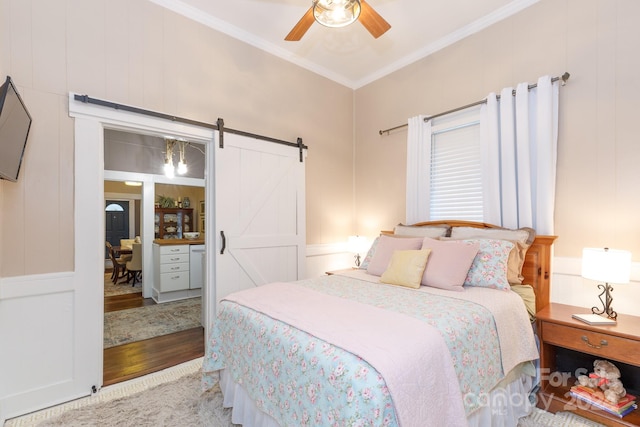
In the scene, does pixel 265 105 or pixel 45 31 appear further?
pixel 265 105

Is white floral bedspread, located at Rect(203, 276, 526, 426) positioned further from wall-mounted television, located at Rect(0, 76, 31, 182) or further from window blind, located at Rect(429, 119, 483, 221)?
wall-mounted television, located at Rect(0, 76, 31, 182)

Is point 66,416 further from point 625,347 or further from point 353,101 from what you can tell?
point 353,101

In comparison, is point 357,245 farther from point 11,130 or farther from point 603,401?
point 11,130

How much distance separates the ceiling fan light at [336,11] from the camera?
192 centimetres

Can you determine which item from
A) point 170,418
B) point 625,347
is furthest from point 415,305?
point 170,418

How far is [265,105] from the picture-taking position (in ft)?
11.2

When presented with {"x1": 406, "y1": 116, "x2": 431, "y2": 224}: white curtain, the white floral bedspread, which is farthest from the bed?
{"x1": 406, "y1": 116, "x2": 431, "y2": 224}: white curtain

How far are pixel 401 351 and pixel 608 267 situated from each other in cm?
164

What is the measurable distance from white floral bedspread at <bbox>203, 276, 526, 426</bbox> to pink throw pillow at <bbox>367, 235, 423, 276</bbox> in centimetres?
58

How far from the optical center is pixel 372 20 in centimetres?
205

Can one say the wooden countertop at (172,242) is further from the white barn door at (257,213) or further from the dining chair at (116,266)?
the white barn door at (257,213)

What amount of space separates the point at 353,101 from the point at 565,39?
2409 mm

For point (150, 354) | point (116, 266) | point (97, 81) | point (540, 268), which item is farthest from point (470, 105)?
point (116, 266)

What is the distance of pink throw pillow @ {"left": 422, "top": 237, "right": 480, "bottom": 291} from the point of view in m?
2.24
